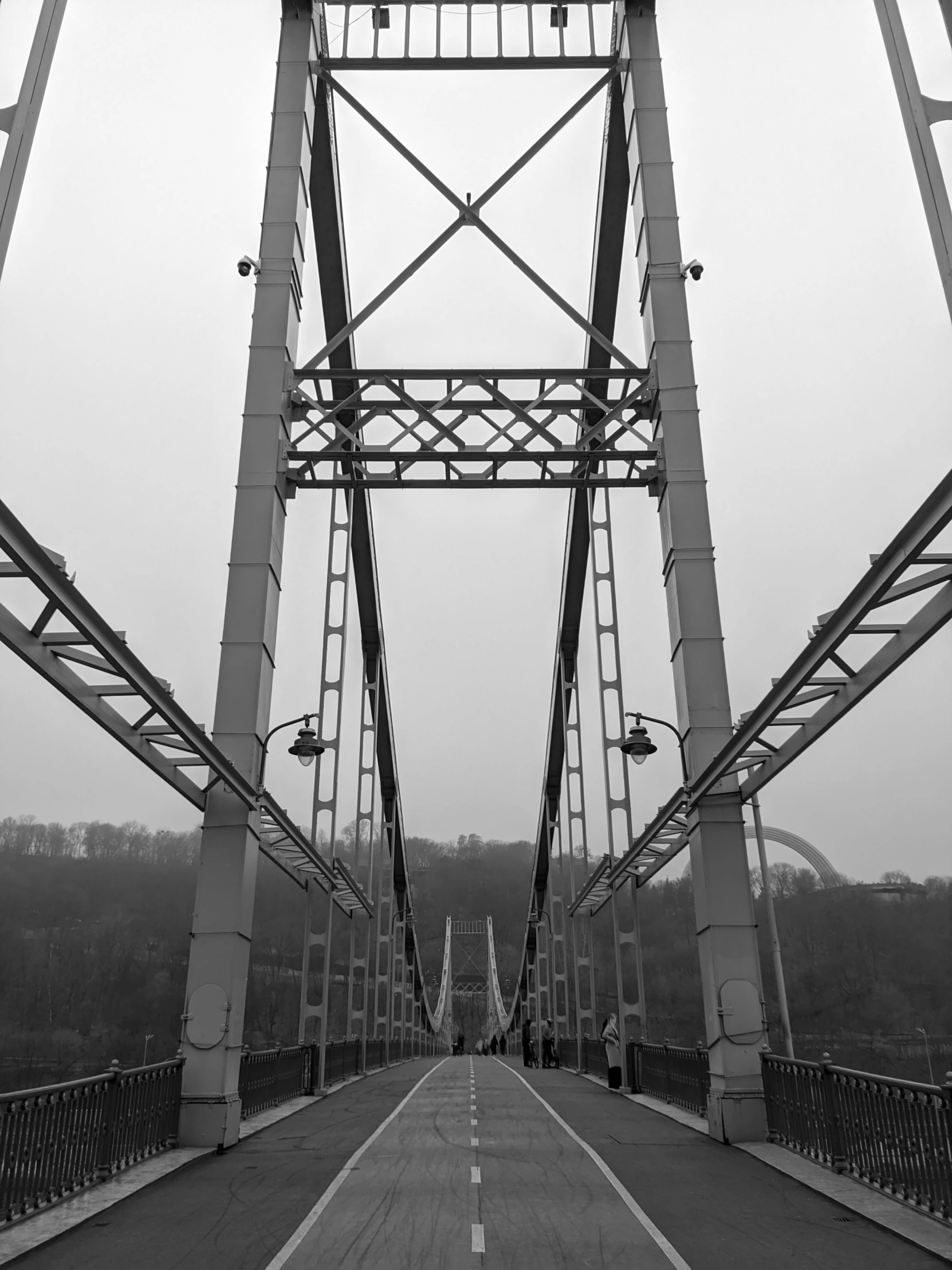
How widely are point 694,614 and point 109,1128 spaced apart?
957 centimetres

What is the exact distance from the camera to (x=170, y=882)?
4178cm

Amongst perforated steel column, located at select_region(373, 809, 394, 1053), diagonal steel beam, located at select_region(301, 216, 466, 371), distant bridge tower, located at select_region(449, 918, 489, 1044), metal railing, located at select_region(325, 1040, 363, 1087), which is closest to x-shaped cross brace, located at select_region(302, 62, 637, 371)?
diagonal steel beam, located at select_region(301, 216, 466, 371)

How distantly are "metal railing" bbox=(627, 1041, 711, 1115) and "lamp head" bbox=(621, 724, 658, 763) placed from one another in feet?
15.6

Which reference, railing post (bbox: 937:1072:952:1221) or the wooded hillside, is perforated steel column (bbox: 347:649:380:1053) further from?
railing post (bbox: 937:1072:952:1221)

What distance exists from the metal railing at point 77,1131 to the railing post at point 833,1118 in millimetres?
6844

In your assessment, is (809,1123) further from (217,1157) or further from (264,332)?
(264,332)

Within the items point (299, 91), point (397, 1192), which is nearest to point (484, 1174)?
point (397, 1192)

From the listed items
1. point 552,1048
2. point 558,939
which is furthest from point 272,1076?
point 558,939

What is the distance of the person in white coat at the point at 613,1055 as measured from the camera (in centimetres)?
2034

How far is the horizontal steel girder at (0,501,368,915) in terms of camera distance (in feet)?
23.2

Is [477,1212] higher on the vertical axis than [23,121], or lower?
lower

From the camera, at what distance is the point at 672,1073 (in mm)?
16641

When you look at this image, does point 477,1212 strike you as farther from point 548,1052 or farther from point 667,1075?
point 548,1052

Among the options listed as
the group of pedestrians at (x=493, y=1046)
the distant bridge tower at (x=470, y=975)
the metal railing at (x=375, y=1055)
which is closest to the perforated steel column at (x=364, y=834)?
the metal railing at (x=375, y=1055)
